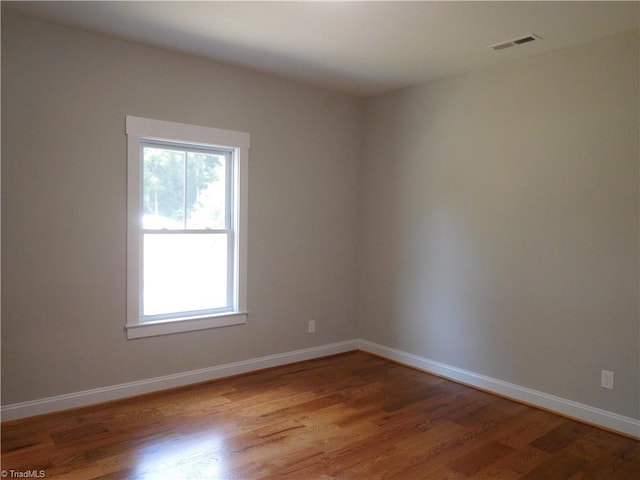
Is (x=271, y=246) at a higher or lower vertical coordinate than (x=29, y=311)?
higher

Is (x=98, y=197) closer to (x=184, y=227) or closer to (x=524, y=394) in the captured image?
(x=184, y=227)

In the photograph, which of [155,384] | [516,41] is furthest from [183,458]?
[516,41]

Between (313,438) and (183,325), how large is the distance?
1438mm

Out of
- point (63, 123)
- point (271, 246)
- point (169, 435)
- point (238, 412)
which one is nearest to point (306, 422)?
point (238, 412)

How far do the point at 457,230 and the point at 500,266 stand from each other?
0.49 m

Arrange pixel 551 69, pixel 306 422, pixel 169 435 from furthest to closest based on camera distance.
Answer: pixel 551 69, pixel 306 422, pixel 169 435

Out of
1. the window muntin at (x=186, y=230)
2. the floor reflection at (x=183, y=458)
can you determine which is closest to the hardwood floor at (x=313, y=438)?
the floor reflection at (x=183, y=458)

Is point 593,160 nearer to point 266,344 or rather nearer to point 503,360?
point 503,360

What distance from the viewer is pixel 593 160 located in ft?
10.5

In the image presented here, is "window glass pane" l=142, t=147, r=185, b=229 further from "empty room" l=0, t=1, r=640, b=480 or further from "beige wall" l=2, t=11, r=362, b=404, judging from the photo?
"beige wall" l=2, t=11, r=362, b=404

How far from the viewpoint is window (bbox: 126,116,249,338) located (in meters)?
3.48

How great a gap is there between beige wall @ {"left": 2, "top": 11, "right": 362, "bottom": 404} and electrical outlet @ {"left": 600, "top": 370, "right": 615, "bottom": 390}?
8.29ft

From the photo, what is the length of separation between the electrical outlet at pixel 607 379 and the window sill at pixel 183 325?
2726 millimetres

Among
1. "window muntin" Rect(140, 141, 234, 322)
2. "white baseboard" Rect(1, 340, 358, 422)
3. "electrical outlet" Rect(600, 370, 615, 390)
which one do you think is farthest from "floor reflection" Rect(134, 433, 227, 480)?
"electrical outlet" Rect(600, 370, 615, 390)
